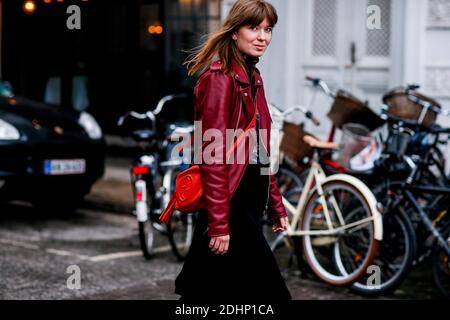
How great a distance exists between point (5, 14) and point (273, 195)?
40.0 feet

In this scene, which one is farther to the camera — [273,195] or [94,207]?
[94,207]

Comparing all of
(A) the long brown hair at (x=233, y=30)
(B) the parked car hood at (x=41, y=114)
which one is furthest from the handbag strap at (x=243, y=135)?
(B) the parked car hood at (x=41, y=114)

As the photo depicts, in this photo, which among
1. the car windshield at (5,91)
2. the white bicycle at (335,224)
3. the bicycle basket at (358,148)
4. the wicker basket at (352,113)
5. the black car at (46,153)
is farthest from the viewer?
the car windshield at (5,91)

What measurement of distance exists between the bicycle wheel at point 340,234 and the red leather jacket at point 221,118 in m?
2.36

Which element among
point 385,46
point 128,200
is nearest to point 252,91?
point 128,200

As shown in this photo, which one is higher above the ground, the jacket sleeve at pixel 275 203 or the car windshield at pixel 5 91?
the car windshield at pixel 5 91

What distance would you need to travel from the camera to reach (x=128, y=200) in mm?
9586

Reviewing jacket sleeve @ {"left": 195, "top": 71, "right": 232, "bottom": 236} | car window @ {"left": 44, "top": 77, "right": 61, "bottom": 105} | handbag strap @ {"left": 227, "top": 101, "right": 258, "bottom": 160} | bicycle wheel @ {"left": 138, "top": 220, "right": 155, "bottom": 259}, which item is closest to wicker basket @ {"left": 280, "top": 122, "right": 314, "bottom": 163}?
bicycle wheel @ {"left": 138, "top": 220, "right": 155, "bottom": 259}

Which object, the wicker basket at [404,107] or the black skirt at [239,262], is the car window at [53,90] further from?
the black skirt at [239,262]

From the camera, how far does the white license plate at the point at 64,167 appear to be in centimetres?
834

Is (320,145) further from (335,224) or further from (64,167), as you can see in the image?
(64,167)

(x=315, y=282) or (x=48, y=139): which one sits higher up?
(x=48, y=139)

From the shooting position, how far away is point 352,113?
6625mm
